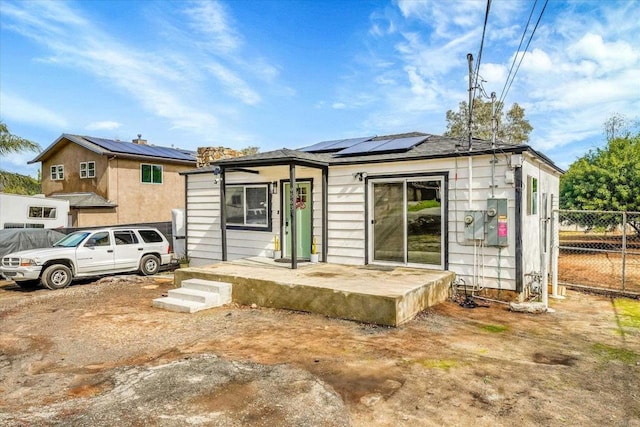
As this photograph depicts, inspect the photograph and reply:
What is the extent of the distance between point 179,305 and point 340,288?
3.02 meters

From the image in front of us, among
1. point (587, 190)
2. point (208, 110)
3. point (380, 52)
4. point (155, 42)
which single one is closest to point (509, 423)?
point (380, 52)

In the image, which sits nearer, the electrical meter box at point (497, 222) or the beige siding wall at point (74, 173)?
the electrical meter box at point (497, 222)

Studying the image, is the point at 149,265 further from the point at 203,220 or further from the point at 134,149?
the point at 134,149

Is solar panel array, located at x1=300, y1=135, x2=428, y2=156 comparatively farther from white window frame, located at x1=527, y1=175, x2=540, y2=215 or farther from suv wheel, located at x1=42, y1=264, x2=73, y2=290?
suv wheel, located at x1=42, y1=264, x2=73, y2=290

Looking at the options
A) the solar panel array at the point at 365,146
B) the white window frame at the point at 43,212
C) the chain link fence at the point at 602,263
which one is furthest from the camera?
the white window frame at the point at 43,212

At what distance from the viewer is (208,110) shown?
2053cm

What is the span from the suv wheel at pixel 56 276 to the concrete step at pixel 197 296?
3.83 meters

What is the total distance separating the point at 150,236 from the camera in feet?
38.3

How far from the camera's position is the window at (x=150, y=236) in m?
11.5

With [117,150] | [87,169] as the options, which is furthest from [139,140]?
[117,150]

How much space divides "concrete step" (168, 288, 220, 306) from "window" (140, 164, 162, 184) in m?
15.1

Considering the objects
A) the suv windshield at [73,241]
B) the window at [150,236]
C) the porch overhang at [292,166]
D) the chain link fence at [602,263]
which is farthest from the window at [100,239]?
the chain link fence at [602,263]

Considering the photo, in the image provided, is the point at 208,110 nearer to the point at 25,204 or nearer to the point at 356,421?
the point at 25,204

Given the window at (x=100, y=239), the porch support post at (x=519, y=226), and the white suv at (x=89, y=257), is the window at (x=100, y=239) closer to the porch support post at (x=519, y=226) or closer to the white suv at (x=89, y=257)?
the white suv at (x=89, y=257)
